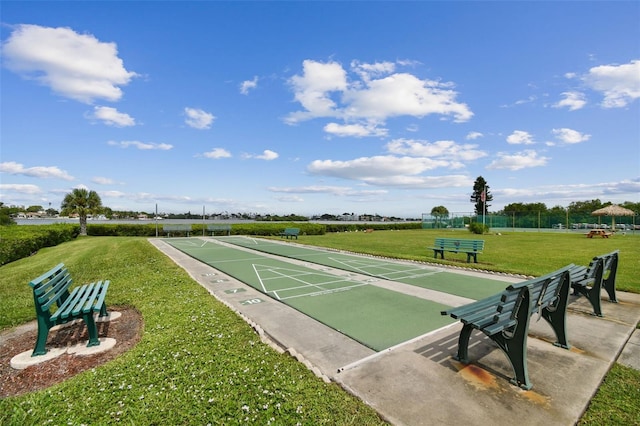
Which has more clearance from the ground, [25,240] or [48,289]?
[48,289]

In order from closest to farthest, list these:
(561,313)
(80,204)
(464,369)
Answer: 1. (464,369)
2. (561,313)
3. (80,204)

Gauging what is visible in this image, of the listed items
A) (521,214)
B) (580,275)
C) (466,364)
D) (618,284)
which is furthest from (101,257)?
(521,214)

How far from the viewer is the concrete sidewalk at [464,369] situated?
2.66m

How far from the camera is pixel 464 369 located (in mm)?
3387

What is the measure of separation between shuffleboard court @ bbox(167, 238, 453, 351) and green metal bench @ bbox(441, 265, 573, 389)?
108 cm

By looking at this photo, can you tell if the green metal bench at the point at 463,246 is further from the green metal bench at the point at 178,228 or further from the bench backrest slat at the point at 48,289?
the green metal bench at the point at 178,228

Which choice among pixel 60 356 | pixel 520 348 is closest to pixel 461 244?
pixel 520 348

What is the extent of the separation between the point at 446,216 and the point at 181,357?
4751 cm

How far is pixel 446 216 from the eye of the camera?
46438 mm

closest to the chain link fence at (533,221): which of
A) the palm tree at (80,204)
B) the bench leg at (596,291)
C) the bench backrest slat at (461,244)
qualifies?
the bench backrest slat at (461,244)

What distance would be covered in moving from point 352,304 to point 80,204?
34.3 meters

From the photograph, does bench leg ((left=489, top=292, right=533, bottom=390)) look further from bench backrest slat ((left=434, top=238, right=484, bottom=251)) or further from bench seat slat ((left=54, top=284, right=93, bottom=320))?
bench backrest slat ((left=434, top=238, right=484, bottom=251))

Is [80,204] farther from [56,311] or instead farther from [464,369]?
[464,369]

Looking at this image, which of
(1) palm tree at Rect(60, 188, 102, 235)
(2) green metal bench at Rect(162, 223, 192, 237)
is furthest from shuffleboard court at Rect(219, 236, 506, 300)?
(1) palm tree at Rect(60, 188, 102, 235)
